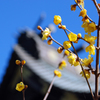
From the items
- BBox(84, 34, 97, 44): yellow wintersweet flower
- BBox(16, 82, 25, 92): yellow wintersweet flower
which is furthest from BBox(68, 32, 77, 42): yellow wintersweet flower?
BBox(16, 82, 25, 92): yellow wintersweet flower

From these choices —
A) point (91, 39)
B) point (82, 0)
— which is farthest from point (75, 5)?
point (91, 39)

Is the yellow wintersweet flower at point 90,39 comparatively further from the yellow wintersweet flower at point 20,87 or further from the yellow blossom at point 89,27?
the yellow wintersweet flower at point 20,87

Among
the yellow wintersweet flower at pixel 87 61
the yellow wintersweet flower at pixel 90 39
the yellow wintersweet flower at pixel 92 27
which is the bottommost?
the yellow wintersweet flower at pixel 87 61

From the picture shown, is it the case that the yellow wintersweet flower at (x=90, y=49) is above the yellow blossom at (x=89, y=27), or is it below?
below

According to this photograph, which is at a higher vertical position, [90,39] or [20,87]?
[90,39]

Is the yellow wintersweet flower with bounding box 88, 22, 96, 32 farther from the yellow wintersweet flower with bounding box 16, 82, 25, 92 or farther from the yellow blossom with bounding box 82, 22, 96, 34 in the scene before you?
the yellow wintersweet flower with bounding box 16, 82, 25, 92

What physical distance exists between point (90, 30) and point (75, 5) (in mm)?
125

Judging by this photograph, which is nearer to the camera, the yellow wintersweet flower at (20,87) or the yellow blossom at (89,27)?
the yellow blossom at (89,27)

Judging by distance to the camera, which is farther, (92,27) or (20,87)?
(20,87)

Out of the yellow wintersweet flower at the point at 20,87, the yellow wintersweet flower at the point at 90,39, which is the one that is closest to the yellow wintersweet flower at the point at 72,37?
the yellow wintersweet flower at the point at 90,39

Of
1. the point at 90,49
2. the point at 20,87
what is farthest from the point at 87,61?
the point at 20,87

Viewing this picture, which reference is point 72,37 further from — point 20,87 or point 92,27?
point 20,87

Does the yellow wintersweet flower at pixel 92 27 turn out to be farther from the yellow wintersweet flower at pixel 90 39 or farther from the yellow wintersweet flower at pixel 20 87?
the yellow wintersweet flower at pixel 20 87

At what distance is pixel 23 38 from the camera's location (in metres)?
4.71
